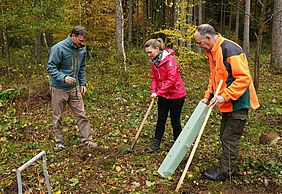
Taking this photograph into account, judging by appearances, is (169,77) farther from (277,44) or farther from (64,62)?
(277,44)

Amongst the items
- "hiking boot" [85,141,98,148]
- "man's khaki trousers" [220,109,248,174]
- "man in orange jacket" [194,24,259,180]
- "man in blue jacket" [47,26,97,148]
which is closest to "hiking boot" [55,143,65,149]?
"man in blue jacket" [47,26,97,148]

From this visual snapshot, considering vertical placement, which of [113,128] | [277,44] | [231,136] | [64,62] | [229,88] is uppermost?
[64,62]

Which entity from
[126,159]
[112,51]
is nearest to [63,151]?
[126,159]

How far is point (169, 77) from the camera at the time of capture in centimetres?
517

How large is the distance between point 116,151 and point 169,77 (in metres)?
1.64

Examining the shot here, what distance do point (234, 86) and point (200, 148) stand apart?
206cm

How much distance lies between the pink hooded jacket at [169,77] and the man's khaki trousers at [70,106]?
1.49 meters

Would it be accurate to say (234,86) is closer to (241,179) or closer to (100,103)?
(241,179)

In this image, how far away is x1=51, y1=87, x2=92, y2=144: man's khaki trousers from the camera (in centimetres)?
570

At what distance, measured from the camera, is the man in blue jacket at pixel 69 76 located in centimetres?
539

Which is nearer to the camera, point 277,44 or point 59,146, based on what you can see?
point 59,146

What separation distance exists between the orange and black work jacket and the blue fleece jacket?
7.67ft

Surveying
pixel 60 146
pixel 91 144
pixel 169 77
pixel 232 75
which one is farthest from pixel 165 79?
pixel 60 146

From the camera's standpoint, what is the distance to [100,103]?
9.15 metres
